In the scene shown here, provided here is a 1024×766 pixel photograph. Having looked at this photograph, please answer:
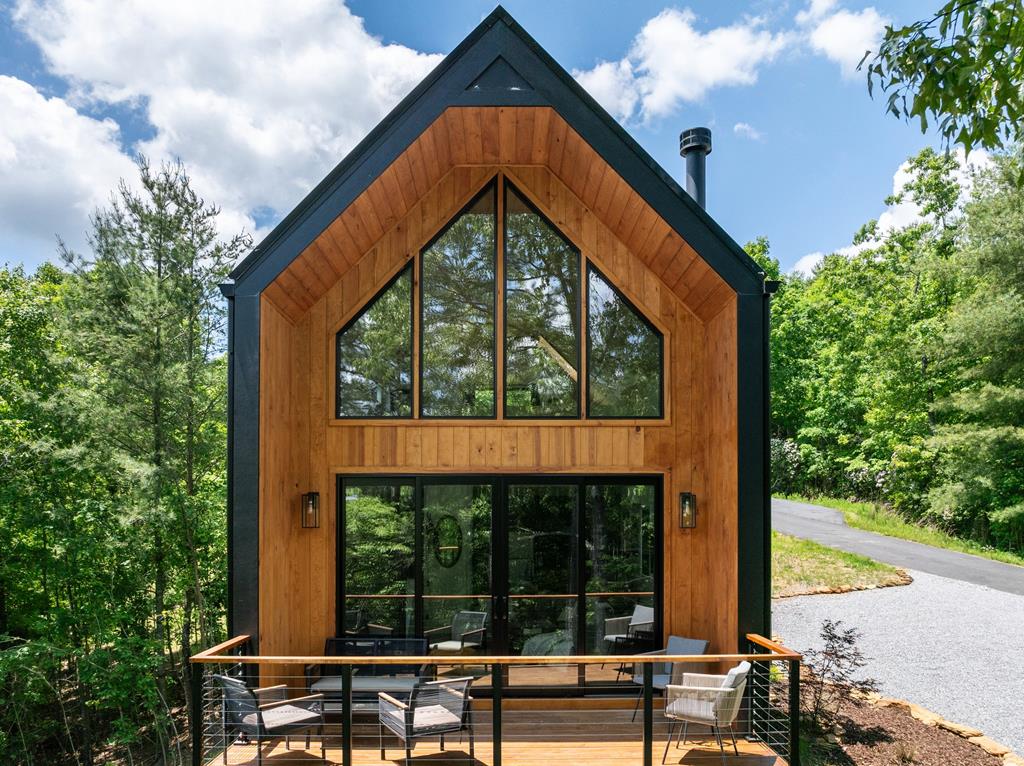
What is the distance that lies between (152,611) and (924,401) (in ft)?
62.1

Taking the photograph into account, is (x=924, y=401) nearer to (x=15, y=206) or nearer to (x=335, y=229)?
(x=335, y=229)

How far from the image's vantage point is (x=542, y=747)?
5230 millimetres

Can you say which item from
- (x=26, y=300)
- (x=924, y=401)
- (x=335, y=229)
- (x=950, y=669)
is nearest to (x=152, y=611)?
(x=26, y=300)

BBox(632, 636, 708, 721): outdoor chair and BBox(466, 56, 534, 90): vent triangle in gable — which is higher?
BBox(466, 56, 534, 90): vent triangle in gable

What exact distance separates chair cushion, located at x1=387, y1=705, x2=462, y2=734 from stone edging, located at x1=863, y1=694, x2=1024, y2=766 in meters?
5.10

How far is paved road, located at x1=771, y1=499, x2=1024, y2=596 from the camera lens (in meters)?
11.7

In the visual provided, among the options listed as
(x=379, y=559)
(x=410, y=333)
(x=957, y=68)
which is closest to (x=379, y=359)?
(x=410, y=333)

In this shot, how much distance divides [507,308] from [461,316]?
0.49 meters

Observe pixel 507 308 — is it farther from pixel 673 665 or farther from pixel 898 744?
pixel 898 744

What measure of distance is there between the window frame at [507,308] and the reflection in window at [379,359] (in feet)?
3.18

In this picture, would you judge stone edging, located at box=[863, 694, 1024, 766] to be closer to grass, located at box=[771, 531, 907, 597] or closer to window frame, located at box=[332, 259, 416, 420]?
grass, located at box=[771, 531, 907, 597]

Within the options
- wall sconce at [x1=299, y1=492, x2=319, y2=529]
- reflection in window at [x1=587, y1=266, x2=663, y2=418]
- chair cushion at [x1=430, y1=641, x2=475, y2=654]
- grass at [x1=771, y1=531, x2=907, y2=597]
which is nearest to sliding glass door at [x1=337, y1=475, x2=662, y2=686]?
chair cushion at [x1=430, y1=641, x2=475, y2=654]

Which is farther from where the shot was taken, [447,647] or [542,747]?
[447,647]

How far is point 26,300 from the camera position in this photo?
10172 millimetres
